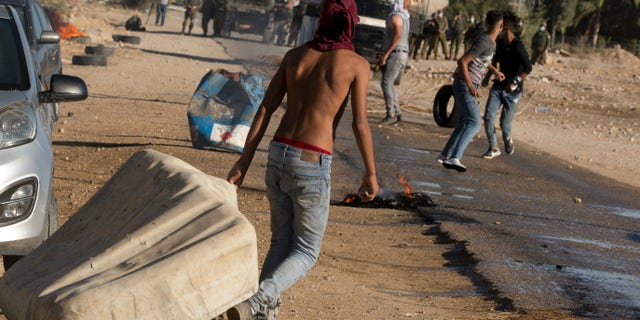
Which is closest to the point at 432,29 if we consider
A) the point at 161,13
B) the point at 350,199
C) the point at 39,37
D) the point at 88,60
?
the point at 161,13

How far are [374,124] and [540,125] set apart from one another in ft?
17.9

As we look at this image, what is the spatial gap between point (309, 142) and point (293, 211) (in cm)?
37

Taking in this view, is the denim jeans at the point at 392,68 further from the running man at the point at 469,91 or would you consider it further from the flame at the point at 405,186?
the running man at the point at 469,91

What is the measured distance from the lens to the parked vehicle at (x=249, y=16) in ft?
134

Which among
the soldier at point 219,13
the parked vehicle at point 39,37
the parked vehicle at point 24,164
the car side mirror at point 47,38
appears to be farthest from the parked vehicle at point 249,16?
the parked vehicle at point 24,164

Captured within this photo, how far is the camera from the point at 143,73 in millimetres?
23328

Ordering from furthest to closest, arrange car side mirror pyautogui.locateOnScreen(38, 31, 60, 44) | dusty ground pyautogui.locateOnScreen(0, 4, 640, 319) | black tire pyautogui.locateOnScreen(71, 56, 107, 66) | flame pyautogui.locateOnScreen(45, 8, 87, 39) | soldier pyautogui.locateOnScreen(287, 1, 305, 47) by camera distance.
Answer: soldier pyautogui.locateOnScreen(287, 1, 305, 47), flame pyautogui.locateOnScreen(45, 8, 87, 39), black tire pyautogui.locateOnScreen(71, 56, 107, 66), car side mirror pyautogui.locateOnScreen(38, 31, 60, 44), dusty ground pyautogui.locateOnScreen(0, 4, 640, 319)

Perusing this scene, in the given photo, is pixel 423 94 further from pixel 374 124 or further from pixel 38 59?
pixel 38 59

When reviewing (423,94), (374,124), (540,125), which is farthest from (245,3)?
(374,124)

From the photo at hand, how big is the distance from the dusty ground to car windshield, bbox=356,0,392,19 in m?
1.77

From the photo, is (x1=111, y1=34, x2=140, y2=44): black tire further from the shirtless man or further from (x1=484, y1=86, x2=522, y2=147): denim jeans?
the shirtless man

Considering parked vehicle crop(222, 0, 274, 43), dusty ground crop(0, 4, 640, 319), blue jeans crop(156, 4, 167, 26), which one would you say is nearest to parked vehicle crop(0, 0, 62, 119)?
dusty ground crop(0, 4, 640, 319)

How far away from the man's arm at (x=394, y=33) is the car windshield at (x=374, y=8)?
1076 centimetres

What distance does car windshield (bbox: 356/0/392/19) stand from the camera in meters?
25.9
